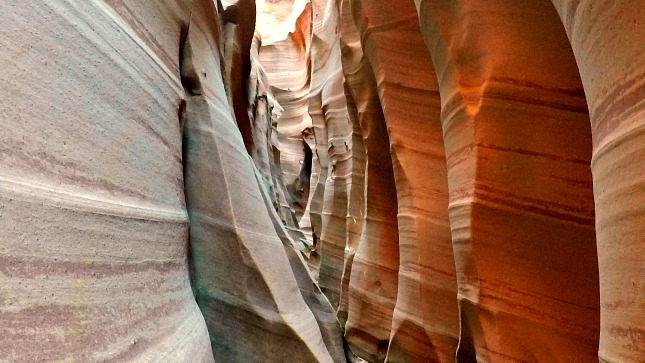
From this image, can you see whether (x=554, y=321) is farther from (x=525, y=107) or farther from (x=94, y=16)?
Answer: (x=94, y=16)

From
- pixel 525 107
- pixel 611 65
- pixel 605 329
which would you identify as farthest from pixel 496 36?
pixel 605 329

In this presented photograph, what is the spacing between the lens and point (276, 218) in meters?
2.96

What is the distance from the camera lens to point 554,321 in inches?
68.1

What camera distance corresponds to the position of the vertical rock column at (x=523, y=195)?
1726 mm

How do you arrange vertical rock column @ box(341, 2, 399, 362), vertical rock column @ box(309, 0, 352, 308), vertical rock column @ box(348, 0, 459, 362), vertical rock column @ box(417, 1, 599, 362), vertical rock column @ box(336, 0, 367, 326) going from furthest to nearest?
1. vertical rock column @ box(309, 0, 352, 308)
2. vertical rock column @ box(336, 0, 367, 326)
3. vertical rock column @ box(341, 2, 399, 362)
4. vertical rock column @ box(348, 0, 459, 362)
5. vertical rock column @ box(417, 1, 599, 362)

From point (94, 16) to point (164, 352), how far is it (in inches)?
41.4

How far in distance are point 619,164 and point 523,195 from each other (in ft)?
2.40

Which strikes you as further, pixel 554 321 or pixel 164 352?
pixel 554 321

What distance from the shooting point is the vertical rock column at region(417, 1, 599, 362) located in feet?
5.66

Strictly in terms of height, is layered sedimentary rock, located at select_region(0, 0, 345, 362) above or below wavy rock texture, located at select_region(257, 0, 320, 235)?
below

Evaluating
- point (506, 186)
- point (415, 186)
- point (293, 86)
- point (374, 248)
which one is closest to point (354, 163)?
point (374, 248)

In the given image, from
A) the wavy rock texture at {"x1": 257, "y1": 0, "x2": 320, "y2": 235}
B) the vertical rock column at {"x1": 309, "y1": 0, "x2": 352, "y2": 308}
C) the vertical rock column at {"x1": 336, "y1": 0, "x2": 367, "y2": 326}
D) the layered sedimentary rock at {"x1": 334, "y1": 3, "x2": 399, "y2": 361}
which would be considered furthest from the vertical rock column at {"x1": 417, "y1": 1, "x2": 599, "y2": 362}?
the wavy rock texture at {"x1": 257, "y1": 0, "x2": 320, "y2": 235}

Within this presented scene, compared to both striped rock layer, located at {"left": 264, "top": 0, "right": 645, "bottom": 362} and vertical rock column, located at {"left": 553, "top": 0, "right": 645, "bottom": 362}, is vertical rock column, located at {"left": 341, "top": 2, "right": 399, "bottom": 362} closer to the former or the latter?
striped rock layer, located at {"left": 264, "top": 0, "right": 645, "bottom": 362}

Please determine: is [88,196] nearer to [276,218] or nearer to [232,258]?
[232,258]
